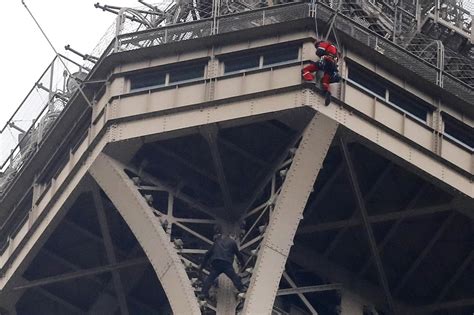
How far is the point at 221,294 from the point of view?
194 ft

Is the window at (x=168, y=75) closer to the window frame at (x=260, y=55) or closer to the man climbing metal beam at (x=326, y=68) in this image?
the window frame at (x=260, y=55)

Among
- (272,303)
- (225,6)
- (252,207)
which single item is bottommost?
(272,303)

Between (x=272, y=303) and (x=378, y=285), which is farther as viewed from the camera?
(x=378, y=285)

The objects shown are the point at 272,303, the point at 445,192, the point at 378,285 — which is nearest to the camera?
the point at 272,303

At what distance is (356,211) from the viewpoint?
62.8 metres

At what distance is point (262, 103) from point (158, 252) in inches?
197

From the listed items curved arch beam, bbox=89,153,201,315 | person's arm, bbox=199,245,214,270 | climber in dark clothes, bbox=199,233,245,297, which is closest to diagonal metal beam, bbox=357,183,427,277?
climber in dark clothes, bbox=199,233,245,297

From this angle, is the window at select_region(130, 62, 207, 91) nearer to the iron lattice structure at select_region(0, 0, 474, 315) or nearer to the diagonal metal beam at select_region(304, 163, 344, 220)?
the iron lattice structure at select_region(0, 0, 474, 315)

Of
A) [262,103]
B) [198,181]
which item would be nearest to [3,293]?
[198,181]

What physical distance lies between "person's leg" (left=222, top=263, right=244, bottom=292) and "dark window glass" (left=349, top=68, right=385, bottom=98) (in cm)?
649

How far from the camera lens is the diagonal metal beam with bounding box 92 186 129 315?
2464 inches

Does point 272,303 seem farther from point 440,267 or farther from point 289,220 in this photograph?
point 440,267

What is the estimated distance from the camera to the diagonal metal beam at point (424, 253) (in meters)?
62.8

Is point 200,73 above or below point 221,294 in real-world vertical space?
above
